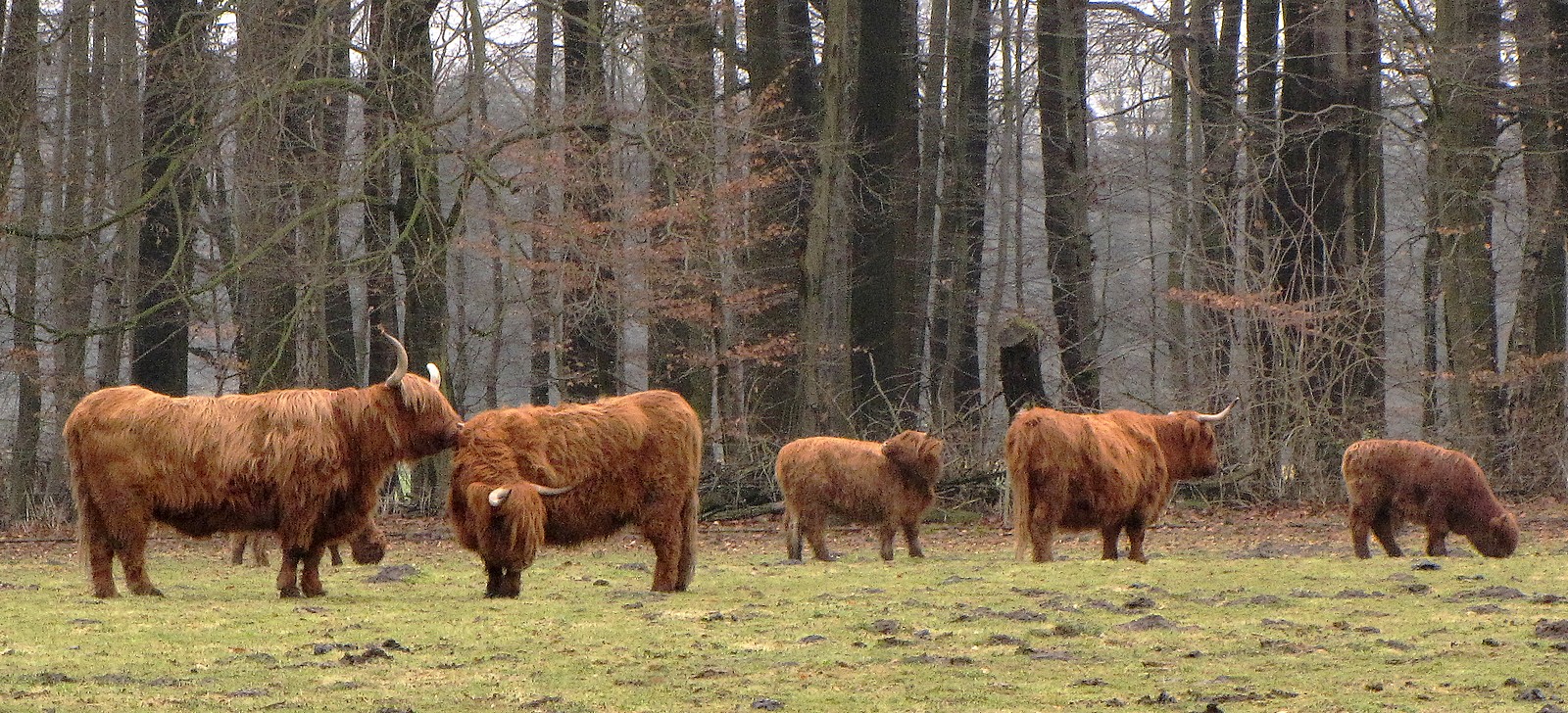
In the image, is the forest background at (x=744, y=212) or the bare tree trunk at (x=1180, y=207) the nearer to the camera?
the forest background at (x=744, y=212)

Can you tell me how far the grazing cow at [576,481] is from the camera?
33.2ft

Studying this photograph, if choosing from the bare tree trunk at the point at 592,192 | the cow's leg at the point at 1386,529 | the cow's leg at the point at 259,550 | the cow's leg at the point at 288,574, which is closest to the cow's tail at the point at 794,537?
the cow's leg at the point at 259,550

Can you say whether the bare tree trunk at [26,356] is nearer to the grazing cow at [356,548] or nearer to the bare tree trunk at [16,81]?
the bare tree trunk at [16,81]

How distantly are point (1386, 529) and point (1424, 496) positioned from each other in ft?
1.46

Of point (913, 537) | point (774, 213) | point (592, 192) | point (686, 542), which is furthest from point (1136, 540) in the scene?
point (774, 213)

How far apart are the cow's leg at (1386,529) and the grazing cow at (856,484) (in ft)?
11.8

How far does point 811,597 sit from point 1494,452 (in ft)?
49.4

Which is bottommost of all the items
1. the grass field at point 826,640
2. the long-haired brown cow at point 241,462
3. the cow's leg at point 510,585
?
the grass field at point 826,640

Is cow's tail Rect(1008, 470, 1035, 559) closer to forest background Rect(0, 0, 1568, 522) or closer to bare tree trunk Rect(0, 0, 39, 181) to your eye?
forest background Rect(0, 0, 1568, 522)

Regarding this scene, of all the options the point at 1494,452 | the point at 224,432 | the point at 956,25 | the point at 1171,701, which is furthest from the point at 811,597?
the point at 956,25

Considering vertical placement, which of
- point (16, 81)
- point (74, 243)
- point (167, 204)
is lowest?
point (74, 243)

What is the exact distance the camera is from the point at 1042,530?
13.3 m

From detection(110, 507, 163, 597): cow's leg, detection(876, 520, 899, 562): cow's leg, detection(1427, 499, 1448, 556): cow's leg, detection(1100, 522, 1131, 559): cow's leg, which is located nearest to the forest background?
detection(876, 520, 899, 562): cow's leg

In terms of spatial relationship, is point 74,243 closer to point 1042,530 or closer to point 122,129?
point 122,129
